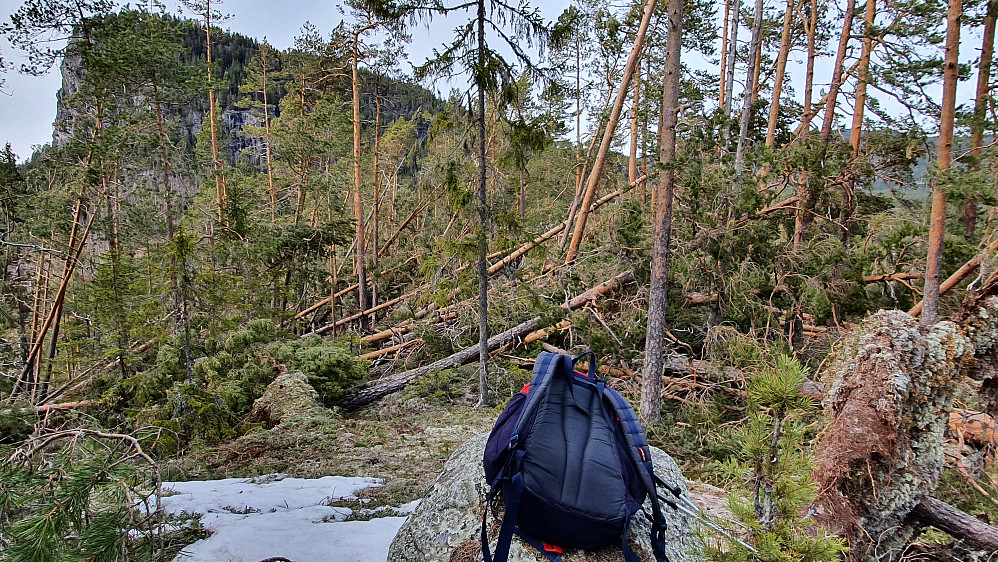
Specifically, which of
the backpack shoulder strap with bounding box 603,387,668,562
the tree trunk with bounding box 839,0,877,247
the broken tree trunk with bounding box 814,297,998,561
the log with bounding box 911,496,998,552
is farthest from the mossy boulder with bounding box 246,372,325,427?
the tree trunk with bounding box 839,0,877,247

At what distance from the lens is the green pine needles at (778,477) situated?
1399 millimetres

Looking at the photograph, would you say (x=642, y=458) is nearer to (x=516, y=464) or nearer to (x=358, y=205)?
(x=516, y=464)

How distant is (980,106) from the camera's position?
6543mm

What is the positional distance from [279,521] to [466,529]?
1894 millimetres

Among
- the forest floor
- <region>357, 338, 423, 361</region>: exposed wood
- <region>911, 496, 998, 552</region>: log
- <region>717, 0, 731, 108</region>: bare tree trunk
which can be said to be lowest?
the forest floor

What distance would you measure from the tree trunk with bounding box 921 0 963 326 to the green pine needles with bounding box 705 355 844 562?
6.47m

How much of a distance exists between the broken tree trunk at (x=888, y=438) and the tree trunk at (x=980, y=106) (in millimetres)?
5345

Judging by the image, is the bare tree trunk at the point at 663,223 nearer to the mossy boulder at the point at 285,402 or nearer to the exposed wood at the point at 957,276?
the exposed wood at the point at 957,276

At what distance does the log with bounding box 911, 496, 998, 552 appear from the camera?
2.57 metres

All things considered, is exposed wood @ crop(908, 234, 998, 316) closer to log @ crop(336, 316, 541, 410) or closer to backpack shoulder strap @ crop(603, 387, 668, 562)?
log @ crop(336, 316, 541, 410)

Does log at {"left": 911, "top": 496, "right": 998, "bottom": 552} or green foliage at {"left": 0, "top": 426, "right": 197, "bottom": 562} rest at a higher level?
green foliage at {"left": 0, "top": 426, "right": 197, "bottom": 562}

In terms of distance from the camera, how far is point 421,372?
9406mm

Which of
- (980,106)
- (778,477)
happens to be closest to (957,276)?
(980,106)

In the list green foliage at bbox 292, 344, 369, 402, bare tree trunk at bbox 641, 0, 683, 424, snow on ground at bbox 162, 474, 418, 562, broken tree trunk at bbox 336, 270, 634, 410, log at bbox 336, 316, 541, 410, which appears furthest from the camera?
log at bbox 336, 316, 541, 410
